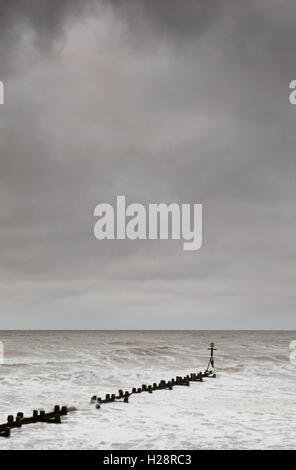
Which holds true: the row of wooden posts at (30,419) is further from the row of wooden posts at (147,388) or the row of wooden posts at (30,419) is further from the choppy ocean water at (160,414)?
the row of wooden posts at (147,388)

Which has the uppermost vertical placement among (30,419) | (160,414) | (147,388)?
(30,419)

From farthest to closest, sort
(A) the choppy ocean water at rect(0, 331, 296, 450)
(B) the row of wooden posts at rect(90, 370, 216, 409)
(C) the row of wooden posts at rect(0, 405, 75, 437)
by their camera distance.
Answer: (B) the row of wooden posts at rect(90, 370, 216, 409)
(C) the row of wooden posts at rect(0, 405, 75, 437)
(A) the choppy ocean water at rect(0, 331, 296, 450)

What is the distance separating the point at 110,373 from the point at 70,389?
10.7m

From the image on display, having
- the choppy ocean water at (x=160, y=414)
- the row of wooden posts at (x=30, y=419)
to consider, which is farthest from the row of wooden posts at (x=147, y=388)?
the row of wooden posts at (x=30, y=419)

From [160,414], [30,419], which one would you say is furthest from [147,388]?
[30,419]

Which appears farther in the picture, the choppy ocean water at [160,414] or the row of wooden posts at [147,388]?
the row of wooden posts at [147,388]

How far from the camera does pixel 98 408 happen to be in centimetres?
1911

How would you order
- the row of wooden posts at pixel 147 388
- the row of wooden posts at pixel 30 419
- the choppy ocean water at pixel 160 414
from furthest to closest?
the row of wooden posts at pixel 147 388 → the row of wooden posts at pixel 30 419 → the choppy ocean water at pixel 160 414

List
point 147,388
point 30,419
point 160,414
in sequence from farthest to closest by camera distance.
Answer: point 147,388, point 160,414, point 30,419

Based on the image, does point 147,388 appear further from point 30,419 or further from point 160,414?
point 30,419

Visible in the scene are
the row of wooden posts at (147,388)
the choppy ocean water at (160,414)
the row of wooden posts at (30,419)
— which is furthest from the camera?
the row of wooden posts at (147,388)

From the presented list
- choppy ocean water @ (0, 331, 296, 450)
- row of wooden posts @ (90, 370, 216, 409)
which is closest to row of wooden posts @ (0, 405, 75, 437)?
choppy ocean water @ (0, 331, 296, 450)

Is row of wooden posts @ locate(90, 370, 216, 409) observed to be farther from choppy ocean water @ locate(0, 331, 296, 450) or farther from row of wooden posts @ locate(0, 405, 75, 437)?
row of wooden posts @ locate(0, 405, 75, 437)
